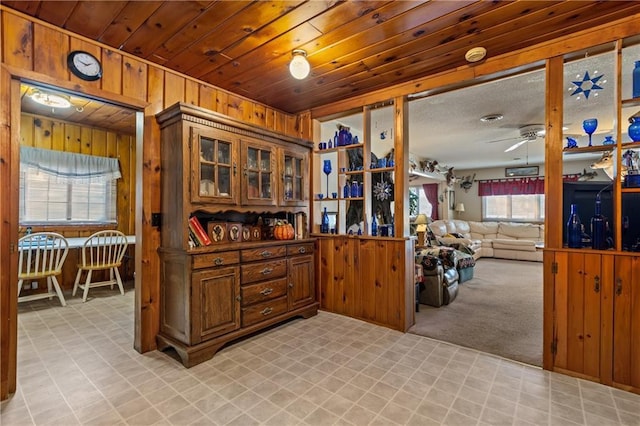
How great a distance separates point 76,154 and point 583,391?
6.52m

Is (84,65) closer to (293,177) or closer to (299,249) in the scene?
(293,177)

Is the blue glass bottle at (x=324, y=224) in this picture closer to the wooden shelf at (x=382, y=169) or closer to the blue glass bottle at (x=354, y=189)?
the blue glass bottle at (x=354, y=189)

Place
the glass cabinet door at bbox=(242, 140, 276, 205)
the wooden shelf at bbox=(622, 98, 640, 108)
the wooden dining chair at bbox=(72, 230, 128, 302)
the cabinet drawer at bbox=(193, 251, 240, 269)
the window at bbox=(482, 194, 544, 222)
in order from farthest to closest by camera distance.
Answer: the window at bbox=(482, 194, 544, 222) → the wooden dining chair at bbox=(72, 230, 128, 302) → the glass cabinet door at bbox=(242, 140, 276, 205) → the cabinet drawer at bbox=(193, 251, 240, 269) → the wooden shelf at bbox=(622, 98, 640, 108)

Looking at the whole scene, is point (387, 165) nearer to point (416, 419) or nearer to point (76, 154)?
point (416, 419)

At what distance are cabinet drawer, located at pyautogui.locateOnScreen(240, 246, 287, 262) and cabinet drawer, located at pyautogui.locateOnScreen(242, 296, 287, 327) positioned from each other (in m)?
Result: 0.43

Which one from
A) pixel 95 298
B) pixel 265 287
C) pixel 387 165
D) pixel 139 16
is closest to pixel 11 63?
pixel 139 16

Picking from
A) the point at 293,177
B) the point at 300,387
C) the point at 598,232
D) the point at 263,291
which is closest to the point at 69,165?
the point at 293,177

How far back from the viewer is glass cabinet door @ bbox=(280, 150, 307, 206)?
3.13m

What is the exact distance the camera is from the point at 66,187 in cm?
454

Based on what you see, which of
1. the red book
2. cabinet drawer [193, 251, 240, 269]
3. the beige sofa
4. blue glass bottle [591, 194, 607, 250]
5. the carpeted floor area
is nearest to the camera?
blue glass bottle [591, 194, 607, 250]

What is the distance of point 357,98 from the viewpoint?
10.6 ft

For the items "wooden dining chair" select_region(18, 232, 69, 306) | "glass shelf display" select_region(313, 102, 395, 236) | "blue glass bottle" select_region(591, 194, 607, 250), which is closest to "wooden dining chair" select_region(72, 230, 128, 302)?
"wooden dining chair" select_region(18, 232, 69, 306)

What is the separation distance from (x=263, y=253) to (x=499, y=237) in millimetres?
7346

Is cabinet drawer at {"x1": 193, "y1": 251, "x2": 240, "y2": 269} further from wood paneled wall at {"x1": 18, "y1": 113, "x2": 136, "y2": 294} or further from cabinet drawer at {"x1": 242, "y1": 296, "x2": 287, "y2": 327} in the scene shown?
wood paneled wall at {"x1": 18, "y1": 113, "x2": 136, "y2": 294}
